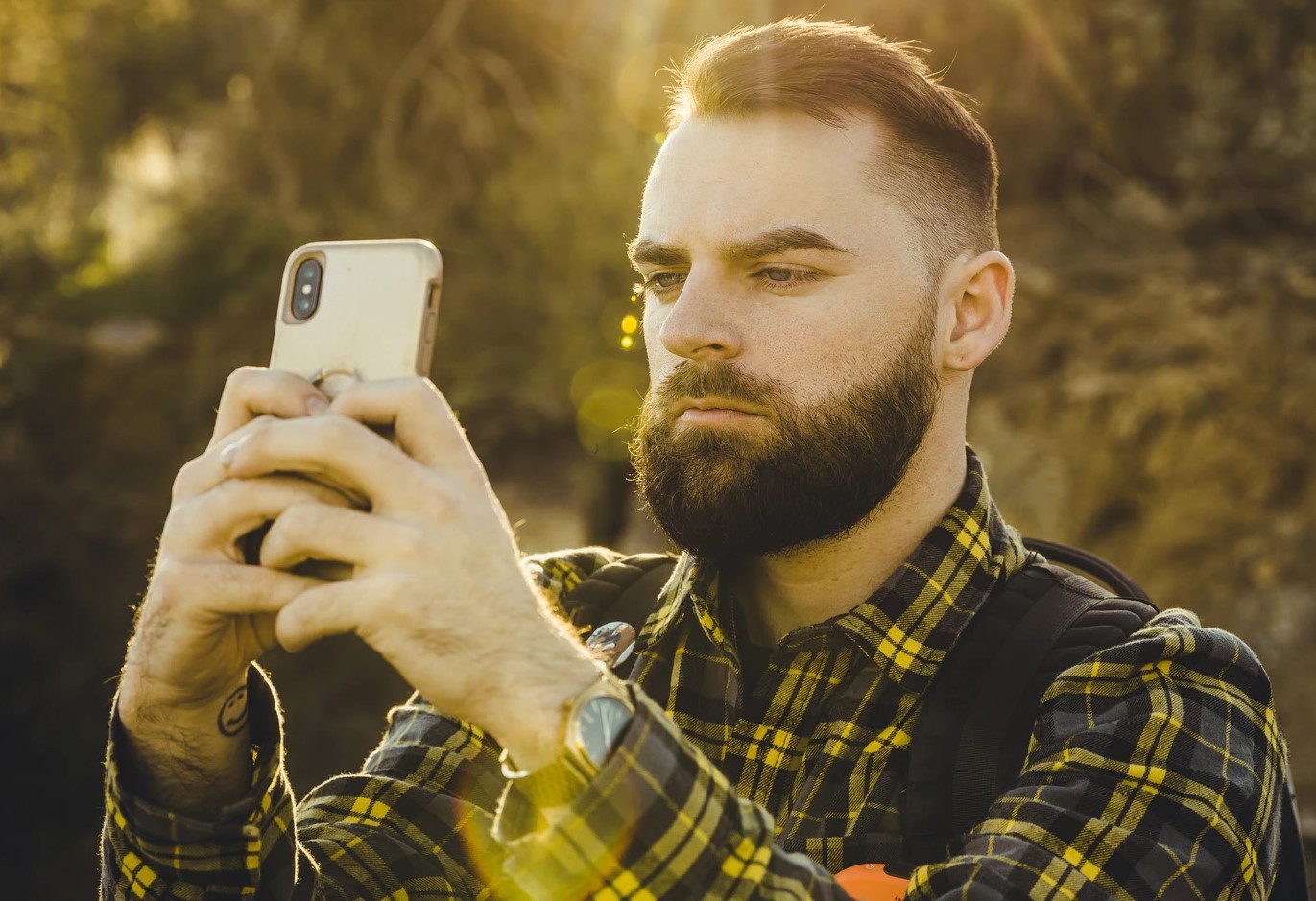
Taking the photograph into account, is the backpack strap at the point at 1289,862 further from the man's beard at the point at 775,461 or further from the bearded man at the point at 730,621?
the man's beard at the point at 775,461

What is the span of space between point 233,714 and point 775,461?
1.07 meters

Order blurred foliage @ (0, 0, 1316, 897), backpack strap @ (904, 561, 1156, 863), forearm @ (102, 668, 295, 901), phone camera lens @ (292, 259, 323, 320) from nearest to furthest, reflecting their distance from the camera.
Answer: phone camera lens @ (292, 259, 323, 320)
forearm @ (102, 668, 295, 901)
backpack strap @ (904, 561, 1156, 863)
blurred foliage @ (0, 0, 1316, 897)

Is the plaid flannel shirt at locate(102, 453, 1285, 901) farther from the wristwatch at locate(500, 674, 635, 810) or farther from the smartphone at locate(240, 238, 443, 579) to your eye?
the smartphone at locate(240, 238, 443, 579)

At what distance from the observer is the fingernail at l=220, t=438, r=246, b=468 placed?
127cm

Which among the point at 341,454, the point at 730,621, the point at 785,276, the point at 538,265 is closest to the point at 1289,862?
the point at 730,621

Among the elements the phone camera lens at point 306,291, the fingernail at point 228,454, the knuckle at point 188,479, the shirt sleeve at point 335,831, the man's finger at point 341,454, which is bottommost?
the shirt sleeve at point 335,831

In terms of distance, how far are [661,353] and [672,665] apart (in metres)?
0.64

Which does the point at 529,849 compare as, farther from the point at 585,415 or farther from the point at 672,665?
the point at 585,415

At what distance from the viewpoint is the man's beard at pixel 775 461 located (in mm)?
2141

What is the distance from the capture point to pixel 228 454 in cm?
128

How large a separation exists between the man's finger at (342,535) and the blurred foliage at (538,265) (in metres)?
5.19

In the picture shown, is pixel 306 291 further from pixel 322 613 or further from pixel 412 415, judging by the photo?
pixel 322 613

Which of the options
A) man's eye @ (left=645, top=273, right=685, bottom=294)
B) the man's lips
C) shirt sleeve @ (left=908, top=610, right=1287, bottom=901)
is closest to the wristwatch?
shirt sleeve @ (left=908, top=610, right=1287, bottom=901)

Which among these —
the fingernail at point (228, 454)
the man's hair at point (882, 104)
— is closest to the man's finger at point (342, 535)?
the fingernail at point (228, 454)
